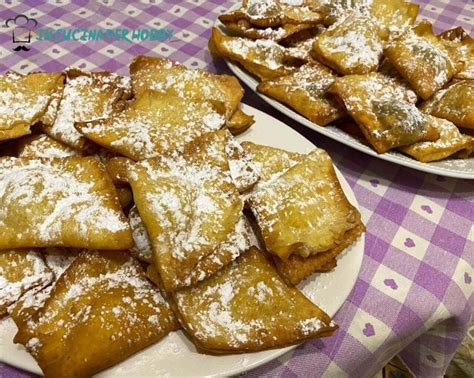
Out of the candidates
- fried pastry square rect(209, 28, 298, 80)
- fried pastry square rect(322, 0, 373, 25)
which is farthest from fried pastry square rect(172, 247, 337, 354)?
fried pastry square rect(322, 0, 373, 25)

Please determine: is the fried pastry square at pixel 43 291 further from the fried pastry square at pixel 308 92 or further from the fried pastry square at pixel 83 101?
the fried pastry square at pixel 308 92

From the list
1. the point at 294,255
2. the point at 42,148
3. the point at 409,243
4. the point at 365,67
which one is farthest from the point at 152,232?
the point at 365,67

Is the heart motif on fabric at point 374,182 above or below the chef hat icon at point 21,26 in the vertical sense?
above

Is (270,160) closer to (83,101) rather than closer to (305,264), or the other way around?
(305,264)

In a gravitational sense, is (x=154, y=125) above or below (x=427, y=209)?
above

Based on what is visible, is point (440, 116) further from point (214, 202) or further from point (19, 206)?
point (19, 206)

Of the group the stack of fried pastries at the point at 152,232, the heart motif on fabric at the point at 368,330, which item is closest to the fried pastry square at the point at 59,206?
the stack of fried pastries at the point at 152,232

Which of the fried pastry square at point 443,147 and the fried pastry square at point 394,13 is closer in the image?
the fried pastry square at point 443,147
